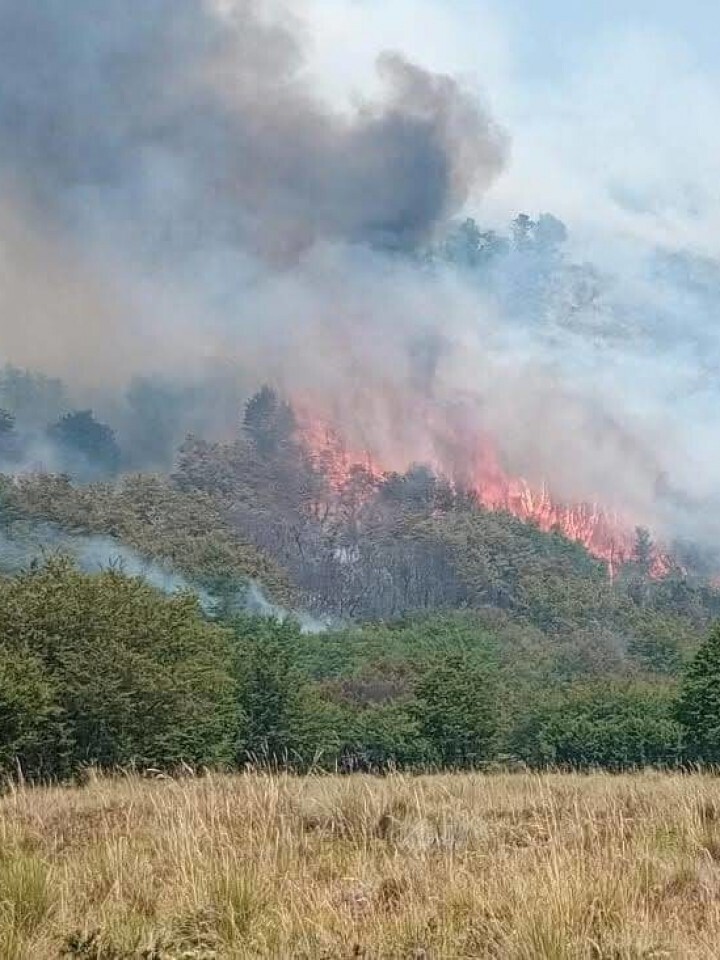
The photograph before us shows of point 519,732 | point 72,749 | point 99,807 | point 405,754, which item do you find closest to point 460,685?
point 405,754

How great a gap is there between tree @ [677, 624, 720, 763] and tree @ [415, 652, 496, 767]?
57.5 ft

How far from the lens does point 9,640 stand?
5391cm

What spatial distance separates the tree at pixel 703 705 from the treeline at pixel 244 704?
0.14 metres

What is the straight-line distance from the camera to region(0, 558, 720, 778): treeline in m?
51.8

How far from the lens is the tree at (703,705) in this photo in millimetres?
78438

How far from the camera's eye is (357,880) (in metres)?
6.33

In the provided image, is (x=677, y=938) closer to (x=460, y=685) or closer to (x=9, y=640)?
(x=9, y=640)

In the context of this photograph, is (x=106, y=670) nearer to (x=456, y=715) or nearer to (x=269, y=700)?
(x=269, y=700)

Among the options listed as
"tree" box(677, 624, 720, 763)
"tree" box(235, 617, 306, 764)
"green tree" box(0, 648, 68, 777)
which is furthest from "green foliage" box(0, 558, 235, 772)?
"tree" box(677, 624, 720, 763)

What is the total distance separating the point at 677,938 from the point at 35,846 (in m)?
5.30

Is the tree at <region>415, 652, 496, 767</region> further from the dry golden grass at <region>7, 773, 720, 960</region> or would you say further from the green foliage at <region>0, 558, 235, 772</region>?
the dry golden grass at <region>7, 773, 720, 960</region>

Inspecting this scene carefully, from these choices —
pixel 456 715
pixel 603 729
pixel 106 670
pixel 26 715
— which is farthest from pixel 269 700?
pixel 26 715

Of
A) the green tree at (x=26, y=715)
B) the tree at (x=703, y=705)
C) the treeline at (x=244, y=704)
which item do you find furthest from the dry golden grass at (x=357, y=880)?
the tree at (x=703, y=705)

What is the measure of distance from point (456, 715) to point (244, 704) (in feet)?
63.7
